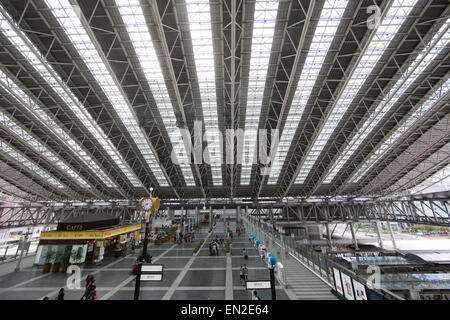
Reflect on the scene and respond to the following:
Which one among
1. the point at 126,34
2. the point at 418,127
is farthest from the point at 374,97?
the point at 126,34

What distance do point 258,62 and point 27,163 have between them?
3847cm

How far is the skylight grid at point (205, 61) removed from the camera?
47.6 feet

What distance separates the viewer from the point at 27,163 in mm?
32781

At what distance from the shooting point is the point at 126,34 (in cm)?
1595

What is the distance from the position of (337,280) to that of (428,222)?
118 ft

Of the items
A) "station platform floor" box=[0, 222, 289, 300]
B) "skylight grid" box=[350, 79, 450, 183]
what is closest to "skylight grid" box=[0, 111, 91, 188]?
"station platform floor" box=[0, 222, 289, 300]

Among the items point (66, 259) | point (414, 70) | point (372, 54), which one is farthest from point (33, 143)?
point (414, 70)

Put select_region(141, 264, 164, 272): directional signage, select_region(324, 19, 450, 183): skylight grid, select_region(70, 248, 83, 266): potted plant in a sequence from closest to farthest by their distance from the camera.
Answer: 1. select_region(141, 264, 164, 272): directional signage
2. select_region(324, 19, 450, 183): skylight grid
3. select_region(70, 248, 83, 266): potted plant

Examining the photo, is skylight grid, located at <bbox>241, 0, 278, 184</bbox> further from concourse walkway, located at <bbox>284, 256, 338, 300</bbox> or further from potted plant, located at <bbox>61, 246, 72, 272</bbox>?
potted plant, located at <bbox>61, 246, 72, 272</bbox>

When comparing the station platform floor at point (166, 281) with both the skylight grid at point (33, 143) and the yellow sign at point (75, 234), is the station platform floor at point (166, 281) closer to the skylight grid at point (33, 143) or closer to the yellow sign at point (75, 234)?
the yellow sign at point (75, 234)

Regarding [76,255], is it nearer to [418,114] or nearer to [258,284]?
[258,284]

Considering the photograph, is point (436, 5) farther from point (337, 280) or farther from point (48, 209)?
point (48, 209)

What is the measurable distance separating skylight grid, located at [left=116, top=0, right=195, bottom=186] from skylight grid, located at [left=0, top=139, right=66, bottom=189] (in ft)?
68.4

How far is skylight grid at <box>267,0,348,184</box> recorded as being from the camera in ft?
48.0
